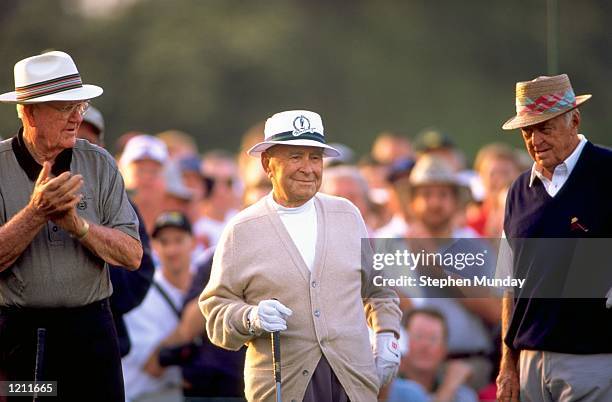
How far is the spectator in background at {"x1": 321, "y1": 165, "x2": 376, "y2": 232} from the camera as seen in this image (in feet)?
34.5

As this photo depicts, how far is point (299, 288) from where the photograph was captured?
22.1 feet

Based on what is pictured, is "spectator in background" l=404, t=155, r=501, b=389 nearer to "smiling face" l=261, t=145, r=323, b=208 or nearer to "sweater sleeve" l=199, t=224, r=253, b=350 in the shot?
"smiling face" l=261, t=145, r=323, b=208

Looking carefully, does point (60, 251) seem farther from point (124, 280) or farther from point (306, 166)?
point (124, 280)

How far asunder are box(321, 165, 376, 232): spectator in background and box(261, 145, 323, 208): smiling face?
3452 mm

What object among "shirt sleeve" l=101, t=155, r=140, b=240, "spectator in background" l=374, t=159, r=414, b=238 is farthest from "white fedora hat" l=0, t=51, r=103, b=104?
"spectator in background" l=374, t=159, r=414, b=238

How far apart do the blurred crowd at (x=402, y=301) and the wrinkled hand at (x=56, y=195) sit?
6.39 ft

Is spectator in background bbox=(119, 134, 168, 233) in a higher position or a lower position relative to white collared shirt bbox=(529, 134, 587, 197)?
higher

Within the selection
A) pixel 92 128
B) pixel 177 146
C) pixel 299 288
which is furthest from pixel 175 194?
pixel 299 288

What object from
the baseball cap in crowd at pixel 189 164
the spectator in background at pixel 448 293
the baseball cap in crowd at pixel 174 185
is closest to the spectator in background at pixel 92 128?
the spectator in background at pixel 448 293

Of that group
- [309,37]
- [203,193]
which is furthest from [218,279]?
[309,37]

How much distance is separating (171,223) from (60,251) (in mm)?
3940

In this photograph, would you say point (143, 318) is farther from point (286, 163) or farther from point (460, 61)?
point (460, 61)

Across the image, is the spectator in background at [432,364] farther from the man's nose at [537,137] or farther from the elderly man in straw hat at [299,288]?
the man's nose at [537,137]

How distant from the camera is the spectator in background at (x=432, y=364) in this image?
9500mm
